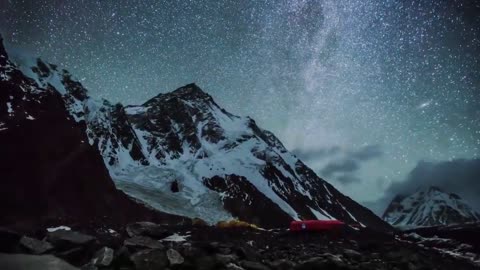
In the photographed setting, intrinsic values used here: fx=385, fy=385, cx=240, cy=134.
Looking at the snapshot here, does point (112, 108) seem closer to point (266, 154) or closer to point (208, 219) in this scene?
point (208, 219)

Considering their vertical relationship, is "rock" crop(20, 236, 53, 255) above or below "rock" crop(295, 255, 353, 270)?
below

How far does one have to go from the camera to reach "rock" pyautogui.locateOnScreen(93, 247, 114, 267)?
50.7ft

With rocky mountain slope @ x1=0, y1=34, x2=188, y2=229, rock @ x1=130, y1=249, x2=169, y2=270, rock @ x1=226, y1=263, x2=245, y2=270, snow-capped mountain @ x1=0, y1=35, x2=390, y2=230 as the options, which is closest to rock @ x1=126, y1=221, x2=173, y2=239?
rock @ x1=130, y1=249, x2=169, y2=270

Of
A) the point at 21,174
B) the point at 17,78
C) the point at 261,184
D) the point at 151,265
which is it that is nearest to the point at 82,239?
the point at 151,265

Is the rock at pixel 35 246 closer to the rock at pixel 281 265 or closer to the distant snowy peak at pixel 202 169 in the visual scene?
the rock at pixel 281 265

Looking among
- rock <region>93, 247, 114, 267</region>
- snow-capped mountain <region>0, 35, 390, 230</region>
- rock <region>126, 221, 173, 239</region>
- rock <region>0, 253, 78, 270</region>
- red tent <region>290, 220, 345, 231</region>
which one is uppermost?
snow-capped mountain <region>0, 35, 390, 230</region>

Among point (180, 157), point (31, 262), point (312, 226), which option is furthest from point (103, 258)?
point (180, 157)

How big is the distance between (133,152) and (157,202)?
38622 mm

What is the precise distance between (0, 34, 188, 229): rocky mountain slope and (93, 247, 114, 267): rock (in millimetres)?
36730

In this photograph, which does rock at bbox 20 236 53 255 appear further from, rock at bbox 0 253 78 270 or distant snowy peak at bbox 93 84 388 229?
distant snowy peak at bbox 93 84 388 229

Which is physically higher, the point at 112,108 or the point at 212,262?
the point at 112,108

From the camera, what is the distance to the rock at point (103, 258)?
50.7 ft

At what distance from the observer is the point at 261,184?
513ft

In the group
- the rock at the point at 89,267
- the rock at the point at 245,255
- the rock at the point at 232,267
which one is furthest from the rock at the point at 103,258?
the rock at the point at 245,255
